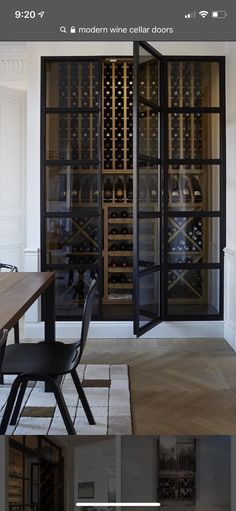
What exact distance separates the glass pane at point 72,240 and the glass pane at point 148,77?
1294 mm

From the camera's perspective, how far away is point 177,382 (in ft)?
14.5

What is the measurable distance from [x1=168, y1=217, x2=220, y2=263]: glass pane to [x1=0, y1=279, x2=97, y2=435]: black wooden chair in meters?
2.66

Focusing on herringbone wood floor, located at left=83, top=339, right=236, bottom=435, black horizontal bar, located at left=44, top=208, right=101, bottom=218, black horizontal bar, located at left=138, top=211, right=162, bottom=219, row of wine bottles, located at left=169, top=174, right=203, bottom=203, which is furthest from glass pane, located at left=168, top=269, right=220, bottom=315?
black horizontal bar, located at left=44, top=208, right=101, bottom=218

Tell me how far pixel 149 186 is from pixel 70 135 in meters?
0.96

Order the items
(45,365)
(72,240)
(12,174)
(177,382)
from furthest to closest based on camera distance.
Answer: (12,174) → (72,240) → (177,382) → (45,365)

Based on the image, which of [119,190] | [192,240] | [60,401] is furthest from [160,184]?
[60,401]

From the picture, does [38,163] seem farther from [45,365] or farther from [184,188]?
[45,365]

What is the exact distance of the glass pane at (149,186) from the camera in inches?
214

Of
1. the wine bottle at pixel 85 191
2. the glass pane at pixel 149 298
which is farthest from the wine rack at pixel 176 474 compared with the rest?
the wine bottle at pixel 85 191

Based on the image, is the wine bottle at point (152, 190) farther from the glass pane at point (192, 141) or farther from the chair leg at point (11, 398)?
the chair leg at point (11, 398)

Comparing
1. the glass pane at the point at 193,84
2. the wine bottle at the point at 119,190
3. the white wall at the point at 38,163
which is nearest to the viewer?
the white wall at the point at 38,163

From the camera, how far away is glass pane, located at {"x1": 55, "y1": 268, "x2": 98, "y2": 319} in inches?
235

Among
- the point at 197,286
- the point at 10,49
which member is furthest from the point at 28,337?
the point at 10,49
